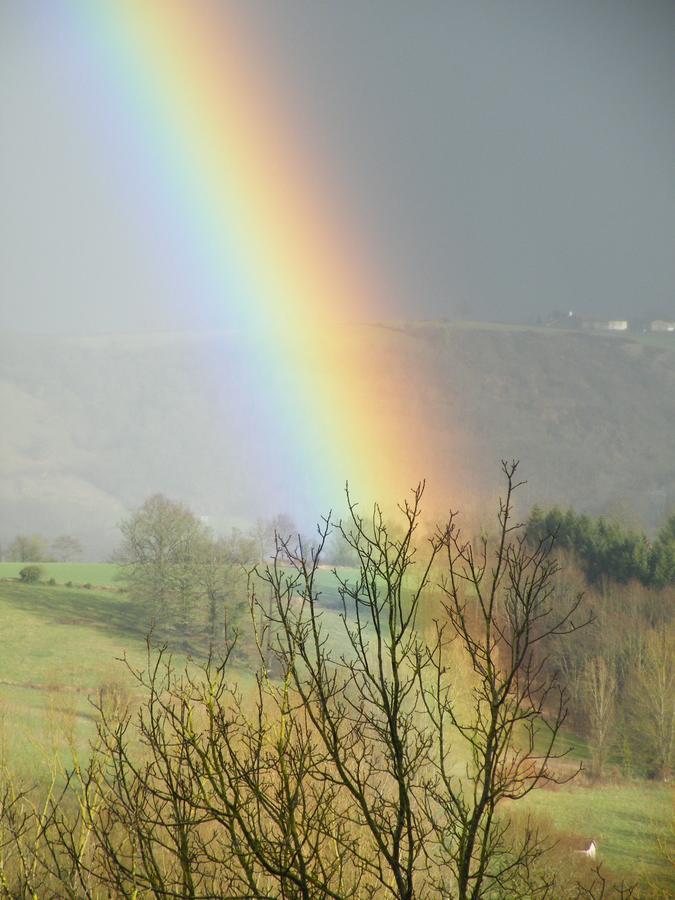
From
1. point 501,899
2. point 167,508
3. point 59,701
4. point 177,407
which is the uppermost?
point 177,407

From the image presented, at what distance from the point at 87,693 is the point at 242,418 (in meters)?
65.4

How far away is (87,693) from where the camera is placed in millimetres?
31453

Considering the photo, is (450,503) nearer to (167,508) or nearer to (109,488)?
(167,508)

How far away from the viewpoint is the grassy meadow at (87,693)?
24312 millimetres

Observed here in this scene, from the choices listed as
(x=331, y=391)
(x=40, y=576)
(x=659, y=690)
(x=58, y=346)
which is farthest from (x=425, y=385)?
(x=659, y=690)

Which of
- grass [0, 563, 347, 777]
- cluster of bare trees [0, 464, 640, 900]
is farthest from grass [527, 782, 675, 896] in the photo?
cluster of bare trees [0, 464, 640, 900]

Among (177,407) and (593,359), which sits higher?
(593,359)

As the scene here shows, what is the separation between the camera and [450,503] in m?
60.7

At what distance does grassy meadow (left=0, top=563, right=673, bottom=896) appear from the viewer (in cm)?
2431

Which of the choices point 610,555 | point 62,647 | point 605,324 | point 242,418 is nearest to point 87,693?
point 62,647

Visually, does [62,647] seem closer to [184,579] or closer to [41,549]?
[184,579]

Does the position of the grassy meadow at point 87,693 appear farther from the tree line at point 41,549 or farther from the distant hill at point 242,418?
the distant hill at point 242,418

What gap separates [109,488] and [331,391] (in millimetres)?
23655

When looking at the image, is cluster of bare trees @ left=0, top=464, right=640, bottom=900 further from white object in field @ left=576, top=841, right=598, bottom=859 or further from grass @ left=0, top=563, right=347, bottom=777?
grass @ left=0, top=563, right=347, bottom=777
